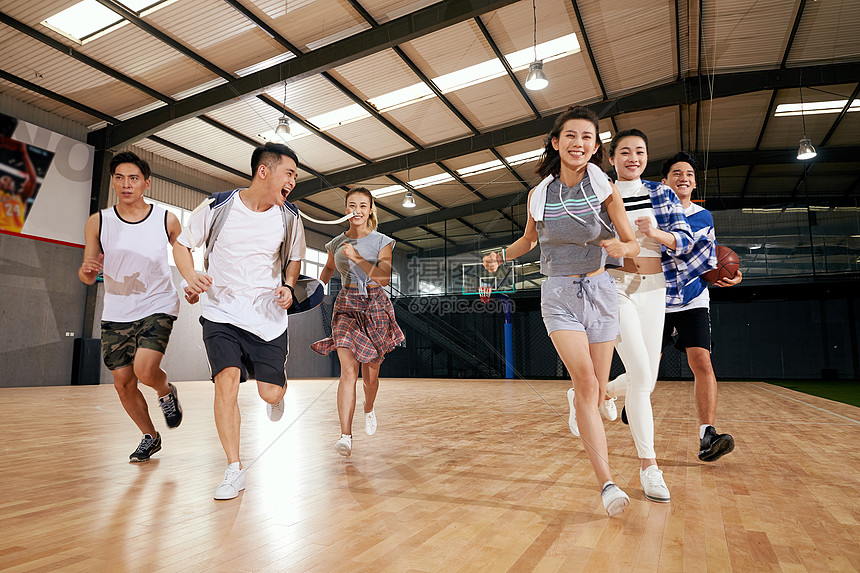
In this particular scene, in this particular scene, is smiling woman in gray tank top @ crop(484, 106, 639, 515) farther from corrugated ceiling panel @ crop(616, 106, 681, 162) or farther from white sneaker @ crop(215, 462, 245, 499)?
corrugated ceiling panel @ crop(616, 106, 681, 162)

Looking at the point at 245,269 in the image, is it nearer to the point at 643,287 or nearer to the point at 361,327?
the point at 361,327

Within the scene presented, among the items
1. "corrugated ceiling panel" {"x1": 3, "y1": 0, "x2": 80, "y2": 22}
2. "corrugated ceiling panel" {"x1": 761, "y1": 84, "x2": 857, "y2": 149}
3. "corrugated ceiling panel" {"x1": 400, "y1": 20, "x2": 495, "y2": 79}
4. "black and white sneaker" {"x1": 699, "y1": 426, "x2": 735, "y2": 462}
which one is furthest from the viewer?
"corrugated ceiling panel" {"x1": 761, "y1": 84, "x2": 857, "y2": 149}

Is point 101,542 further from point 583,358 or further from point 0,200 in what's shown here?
point 0,200

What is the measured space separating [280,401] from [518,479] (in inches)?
44.9

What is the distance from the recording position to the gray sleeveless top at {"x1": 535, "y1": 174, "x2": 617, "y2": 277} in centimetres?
186

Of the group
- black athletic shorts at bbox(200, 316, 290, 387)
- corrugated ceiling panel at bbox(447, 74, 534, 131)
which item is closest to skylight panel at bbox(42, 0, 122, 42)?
corrugated ceiling panel at bbox(447, 74, 534, 131)

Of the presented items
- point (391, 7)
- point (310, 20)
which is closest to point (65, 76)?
point (310, 20)

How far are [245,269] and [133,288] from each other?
83 cm

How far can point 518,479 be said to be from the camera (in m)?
2.15

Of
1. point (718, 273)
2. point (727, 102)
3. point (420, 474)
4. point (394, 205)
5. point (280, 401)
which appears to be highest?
point (727, 102)

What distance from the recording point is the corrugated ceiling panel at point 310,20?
7.78m

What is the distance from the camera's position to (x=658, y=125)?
12375mm

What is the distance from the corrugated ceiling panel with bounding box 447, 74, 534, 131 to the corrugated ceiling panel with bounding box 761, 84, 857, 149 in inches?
217

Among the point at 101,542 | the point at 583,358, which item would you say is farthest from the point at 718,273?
the point at 101,542
